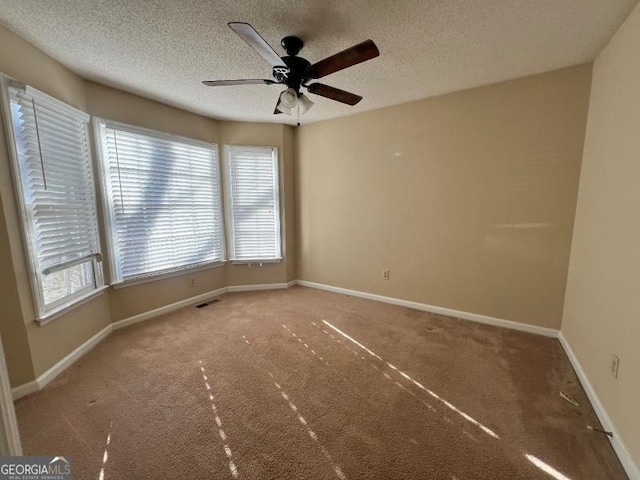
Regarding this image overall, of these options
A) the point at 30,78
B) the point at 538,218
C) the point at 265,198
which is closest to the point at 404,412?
the point at 538,218

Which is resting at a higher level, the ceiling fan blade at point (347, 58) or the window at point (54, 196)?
the ceiling fan blade at point (347, 58)

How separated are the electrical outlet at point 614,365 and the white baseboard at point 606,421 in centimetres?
26

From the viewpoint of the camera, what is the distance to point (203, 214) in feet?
12.3

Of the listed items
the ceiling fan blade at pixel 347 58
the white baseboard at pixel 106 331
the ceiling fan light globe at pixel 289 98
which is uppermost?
the ceiling fan blade at pixel 347 58

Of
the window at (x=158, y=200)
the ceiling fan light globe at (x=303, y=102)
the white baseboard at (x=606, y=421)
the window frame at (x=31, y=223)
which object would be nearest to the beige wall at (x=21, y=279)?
the window frame at (x=31, y=223)

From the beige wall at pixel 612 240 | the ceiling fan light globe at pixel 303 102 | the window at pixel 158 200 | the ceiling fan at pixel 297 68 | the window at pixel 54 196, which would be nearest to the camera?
the beige wall at pixel 612 240

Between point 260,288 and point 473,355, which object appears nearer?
point 473,355

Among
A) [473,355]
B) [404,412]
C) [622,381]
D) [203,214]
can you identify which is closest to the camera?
[622,381]

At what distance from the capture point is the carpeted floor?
1.45 meters

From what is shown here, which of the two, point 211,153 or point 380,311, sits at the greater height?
point 211,153

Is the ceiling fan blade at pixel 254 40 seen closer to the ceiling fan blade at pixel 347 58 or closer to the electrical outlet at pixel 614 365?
the ceiling fan blade at pixel 347 58

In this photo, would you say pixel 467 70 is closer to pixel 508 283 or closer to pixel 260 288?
pixel 508 283

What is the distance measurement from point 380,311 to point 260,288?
1918 mm

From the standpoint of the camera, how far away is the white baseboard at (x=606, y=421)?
4.47ft
